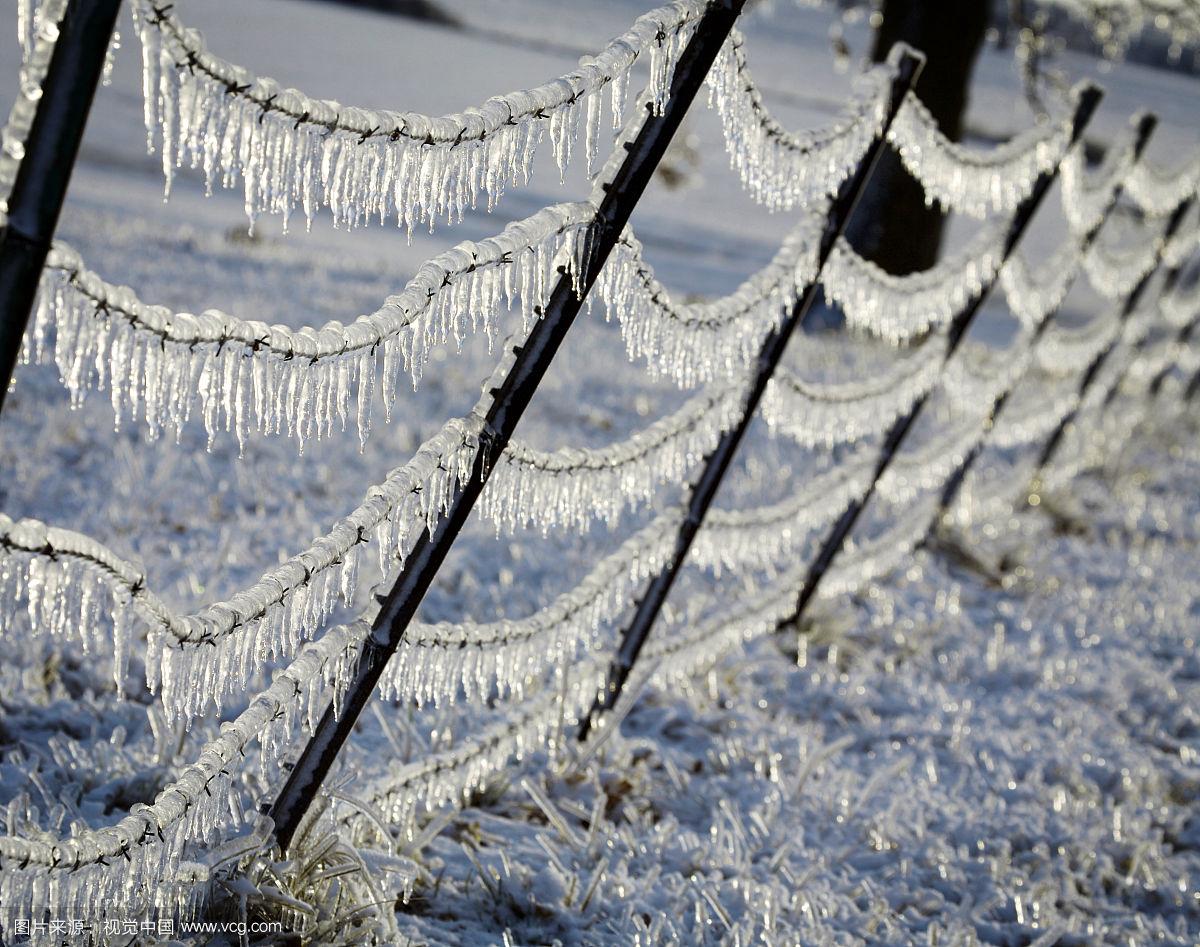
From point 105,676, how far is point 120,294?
1.84 meters

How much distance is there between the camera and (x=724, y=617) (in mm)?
3283

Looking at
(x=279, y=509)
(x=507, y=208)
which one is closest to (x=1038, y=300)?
(x=279, y=509)

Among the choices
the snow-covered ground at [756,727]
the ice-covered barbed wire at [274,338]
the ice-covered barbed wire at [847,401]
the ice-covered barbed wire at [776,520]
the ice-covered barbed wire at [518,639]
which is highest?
the ice-covered barbed wire at [274,338]

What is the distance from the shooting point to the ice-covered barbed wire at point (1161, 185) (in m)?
5.07

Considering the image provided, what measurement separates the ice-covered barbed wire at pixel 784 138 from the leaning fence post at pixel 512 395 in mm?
126

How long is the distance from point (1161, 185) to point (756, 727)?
422cm

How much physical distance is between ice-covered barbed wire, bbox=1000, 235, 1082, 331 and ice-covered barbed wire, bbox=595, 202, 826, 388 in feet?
5.64

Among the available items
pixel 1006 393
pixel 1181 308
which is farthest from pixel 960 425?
pixel 1181 308

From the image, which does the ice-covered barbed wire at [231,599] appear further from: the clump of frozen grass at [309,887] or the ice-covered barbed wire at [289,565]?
the clump of frozen grass at [309,887]

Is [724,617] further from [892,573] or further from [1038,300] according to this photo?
[1038,300]

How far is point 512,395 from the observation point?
186cm

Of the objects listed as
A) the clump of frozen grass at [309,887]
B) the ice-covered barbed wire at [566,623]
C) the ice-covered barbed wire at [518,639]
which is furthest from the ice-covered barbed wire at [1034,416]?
the clump of frozen grass at [309,887]

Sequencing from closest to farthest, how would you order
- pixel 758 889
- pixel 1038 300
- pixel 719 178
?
pixel 758 889 → pixel 1038 300 → pixel 719 178

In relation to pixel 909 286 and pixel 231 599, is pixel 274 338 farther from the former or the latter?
pixel 909 286
